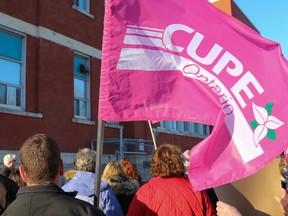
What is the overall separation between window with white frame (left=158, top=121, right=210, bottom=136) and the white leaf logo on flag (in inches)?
601

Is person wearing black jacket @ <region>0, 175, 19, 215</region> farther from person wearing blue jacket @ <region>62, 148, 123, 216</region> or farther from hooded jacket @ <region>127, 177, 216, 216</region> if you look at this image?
hooded jacket @ <region>127, 177, 216, 216</region>

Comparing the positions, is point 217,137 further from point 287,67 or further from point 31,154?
point 31,154

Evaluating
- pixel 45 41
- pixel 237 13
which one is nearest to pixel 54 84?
pixel 45 41

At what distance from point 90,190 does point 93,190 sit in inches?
1.1

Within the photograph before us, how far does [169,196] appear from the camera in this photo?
3.21 m

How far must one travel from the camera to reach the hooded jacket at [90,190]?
3695 mm

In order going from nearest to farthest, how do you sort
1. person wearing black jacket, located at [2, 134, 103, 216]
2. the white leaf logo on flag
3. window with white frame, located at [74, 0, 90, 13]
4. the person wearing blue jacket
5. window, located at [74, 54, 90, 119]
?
person wearing black jacket, located at [2, 134, 103, 216] → the white leaf logo on flag → the person wearing blue jacket → window, located at [74, 54, 90, 119] → window with white frame, located at [74, 0, 90, 13]

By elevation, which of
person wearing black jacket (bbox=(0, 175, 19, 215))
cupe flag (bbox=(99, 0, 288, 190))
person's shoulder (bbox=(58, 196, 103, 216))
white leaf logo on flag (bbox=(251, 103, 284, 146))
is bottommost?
person wearing black jacket (bbox=(0, 175, 19, 215))

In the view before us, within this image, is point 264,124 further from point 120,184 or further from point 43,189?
point 120,184

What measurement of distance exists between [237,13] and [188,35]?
98.5ft

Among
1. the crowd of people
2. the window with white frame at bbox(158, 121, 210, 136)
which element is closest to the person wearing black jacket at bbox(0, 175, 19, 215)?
the crowd of people

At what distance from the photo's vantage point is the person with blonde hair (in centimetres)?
448

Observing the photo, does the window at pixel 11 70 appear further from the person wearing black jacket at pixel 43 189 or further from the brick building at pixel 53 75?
the person wearing black jacket at pixel 43 189

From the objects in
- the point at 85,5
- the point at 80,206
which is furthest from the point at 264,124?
the point at 85,5
